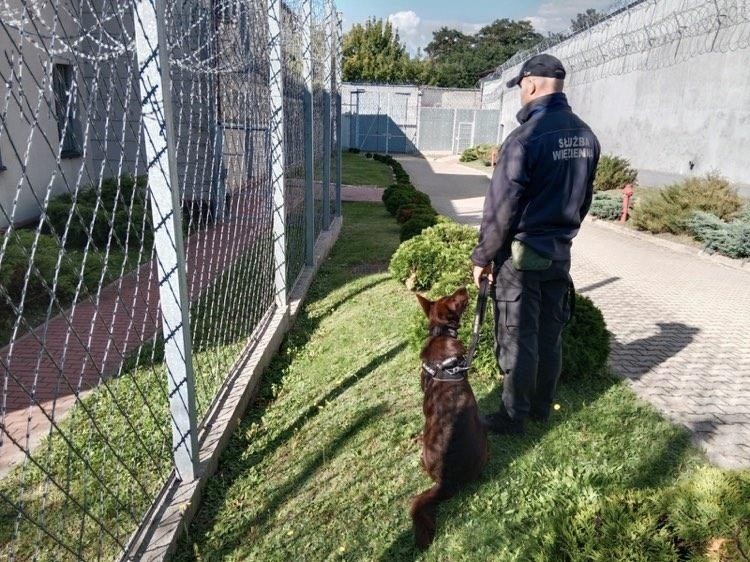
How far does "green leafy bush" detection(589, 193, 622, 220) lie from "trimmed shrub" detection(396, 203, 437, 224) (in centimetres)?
550

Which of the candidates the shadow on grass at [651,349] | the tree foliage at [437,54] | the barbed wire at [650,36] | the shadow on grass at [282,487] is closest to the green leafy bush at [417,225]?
the shadow on grass at [651,349]

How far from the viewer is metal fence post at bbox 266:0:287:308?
4812 millimetres

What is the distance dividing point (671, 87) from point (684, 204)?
19.6 feet

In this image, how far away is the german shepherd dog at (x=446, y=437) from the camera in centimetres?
276

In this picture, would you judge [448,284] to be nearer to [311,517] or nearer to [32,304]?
[311,517]

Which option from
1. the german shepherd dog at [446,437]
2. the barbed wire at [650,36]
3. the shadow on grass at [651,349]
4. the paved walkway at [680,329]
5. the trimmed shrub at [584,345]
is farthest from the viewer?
the barbed wire at [650,36]

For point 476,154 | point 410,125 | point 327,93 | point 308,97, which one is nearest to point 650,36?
point 327,93

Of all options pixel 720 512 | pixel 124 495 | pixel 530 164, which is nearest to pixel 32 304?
pixel 124 495

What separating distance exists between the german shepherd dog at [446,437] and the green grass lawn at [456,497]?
0.14 m

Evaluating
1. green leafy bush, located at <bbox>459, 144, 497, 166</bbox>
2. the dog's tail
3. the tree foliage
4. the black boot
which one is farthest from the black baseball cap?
the tree foliage

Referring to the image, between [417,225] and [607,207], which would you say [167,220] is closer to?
[417,225]

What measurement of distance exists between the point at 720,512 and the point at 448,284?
10.5ft

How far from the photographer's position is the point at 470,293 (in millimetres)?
4500

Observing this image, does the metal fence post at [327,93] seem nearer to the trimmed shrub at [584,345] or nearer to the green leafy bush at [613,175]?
the trimmed shrub at [584,345]
